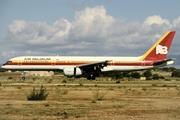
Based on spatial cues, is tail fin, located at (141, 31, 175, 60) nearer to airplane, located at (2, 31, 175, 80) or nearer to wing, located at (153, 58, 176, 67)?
airplane, located at (2, 31, 175, 80)

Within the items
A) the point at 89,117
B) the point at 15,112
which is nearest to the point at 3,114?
the point at 15,112

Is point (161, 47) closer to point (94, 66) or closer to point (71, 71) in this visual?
point (94, 66)

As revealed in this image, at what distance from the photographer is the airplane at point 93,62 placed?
5378cm

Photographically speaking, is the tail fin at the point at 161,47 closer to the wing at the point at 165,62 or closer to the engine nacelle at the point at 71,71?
the wing at the point at 165,62

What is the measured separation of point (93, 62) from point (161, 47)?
37.9 feet

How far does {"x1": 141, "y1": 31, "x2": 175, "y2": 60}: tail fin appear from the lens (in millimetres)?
57312

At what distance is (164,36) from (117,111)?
4249 centimetres

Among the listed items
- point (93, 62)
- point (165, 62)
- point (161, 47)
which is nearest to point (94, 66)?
point (93, 62)

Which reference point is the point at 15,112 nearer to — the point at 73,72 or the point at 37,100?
the point at 37,100

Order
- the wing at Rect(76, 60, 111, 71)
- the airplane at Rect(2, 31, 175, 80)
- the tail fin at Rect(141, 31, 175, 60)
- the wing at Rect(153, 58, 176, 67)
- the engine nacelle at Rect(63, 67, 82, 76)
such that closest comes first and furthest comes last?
the engine nacelle at Rect(63, 67, 82, 76), the wing at Rect(76, 60, 111, 71), the airplane at Rect(2, 31, 175, 80), the wing at Rect(153, 58, 176, 67), the tail fin at Rect(141, 31, 175, 60)

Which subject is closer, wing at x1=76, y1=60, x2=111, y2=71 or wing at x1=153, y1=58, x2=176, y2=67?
wing at x1=76, y1=60, x2=111, y2=71

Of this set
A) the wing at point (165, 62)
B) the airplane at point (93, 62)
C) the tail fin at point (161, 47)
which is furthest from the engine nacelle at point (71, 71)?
the wing at point (165, 62)

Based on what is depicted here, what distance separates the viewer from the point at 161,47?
57625mm

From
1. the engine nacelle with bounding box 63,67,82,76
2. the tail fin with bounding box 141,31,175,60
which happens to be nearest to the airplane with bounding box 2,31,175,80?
the tail fin with bounding box 141,31,175,60
